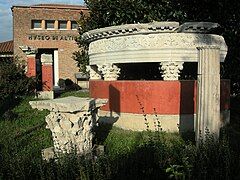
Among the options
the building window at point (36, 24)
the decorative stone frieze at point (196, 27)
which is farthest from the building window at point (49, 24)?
the decorative stone frieze at point (196, 27)

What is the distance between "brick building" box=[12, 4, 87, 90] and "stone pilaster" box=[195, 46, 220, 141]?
87.3ft

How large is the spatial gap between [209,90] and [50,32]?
93.3 ft

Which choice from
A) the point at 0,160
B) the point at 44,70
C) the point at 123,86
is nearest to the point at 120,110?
the point at 123,86

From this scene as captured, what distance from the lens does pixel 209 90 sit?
8727 millimetres

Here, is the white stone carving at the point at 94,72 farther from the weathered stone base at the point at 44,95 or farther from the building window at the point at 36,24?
the building window at the point at 36,24

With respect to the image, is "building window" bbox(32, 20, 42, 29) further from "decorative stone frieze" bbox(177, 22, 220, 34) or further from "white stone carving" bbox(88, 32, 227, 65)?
"decorative stone frieze" bbox(177, 22, 220, 34)

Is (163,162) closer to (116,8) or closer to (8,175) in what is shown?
(8,175)

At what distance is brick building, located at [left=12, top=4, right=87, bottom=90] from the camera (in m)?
34.6

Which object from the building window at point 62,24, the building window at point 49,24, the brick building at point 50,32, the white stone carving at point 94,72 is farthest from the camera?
the building window at point 62,24

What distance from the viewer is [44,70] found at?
21906mm

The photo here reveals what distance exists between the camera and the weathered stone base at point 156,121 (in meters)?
11.6

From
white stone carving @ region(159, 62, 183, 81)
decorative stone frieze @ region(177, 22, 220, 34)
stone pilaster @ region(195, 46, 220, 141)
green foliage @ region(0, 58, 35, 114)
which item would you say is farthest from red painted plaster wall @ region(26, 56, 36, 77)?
stone pilaster @ region(195, 46, 220, 141)

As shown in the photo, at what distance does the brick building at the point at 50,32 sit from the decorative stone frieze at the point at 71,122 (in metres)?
26.4

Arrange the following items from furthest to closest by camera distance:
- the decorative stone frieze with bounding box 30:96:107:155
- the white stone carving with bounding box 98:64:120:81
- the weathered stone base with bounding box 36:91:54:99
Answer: the weathered stone base with bounding box 36:91:54:99
the white stone carving with bounding box 98:64:120:81
the decorative stone frieze with bounding box 30:96:107:155
